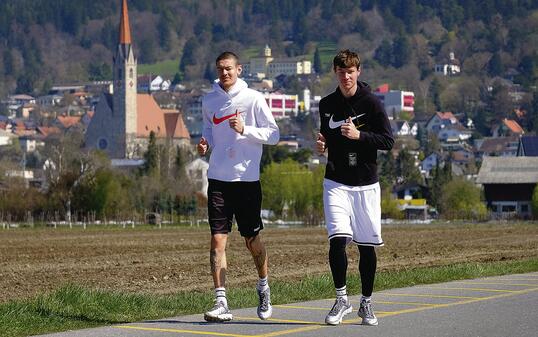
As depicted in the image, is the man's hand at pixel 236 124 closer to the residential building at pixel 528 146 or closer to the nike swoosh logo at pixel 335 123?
the nike swoosh logo at pixel 335 123

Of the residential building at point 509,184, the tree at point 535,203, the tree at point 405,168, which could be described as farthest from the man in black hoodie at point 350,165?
the tree at point 405,168

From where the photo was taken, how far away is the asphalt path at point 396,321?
11531 mm

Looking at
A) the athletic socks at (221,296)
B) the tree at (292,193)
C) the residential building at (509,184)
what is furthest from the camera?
the residential building at (509,184)

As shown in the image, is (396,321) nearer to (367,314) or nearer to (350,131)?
(367,314)

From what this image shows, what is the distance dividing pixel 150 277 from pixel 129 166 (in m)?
150

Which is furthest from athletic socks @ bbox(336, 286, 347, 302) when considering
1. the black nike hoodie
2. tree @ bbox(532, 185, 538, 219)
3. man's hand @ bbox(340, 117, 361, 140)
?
tree @ bbox(532, 185, 538, 219)

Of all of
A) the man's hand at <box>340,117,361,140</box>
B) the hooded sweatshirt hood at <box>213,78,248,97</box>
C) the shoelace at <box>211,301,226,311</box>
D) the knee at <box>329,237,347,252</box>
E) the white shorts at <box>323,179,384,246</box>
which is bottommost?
the shoelace at <box>211,301,226,311</box>

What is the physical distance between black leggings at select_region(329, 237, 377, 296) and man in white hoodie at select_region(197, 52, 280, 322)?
2.15 ft

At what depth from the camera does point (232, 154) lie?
1284 centimetres

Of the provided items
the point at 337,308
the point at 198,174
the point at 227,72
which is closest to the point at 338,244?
the point at 337,308

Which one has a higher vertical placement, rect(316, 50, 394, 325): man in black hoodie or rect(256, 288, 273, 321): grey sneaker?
rect(316, 50, 394, 325): man in black hoodie

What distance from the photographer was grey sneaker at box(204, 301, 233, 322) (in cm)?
1222

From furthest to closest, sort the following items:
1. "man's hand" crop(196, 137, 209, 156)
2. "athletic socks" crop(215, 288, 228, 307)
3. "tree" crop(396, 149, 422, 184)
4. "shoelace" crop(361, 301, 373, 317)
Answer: "tree" crop(396, 149, 422, 184) < "man's hand" crop(196, 137, 209, 156) < "athletic socks" crop(215, 288, 228, 307) < "shoelace" crop(361, 301, 373, 317)

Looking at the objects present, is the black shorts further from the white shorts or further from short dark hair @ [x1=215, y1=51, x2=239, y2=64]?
short dark hair @ [x1=215, y1=51, x2=239, y2=64]
